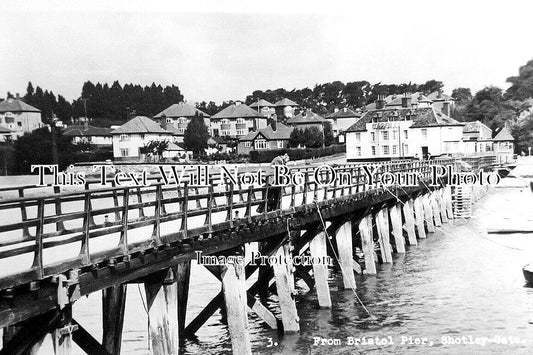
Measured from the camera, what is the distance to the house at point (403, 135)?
7581 cm

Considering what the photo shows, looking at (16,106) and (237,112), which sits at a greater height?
(237,112)

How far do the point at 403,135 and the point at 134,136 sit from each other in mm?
30824

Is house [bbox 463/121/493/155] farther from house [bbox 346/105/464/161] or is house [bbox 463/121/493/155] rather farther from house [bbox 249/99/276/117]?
house [bbox 249/99/276/117]

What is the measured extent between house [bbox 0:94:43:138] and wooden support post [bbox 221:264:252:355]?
29446mm

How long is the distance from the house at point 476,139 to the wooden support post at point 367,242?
56266 millimetres

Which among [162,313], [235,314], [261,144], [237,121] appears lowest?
[235,314]

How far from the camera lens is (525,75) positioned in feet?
304

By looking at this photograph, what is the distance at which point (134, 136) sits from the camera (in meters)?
72.4

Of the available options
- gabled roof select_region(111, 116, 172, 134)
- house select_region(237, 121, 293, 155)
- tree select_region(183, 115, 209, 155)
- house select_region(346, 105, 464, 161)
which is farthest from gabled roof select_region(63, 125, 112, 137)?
house select_region(346, 105, 464, 161)

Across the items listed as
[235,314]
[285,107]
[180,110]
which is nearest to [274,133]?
[285,107]

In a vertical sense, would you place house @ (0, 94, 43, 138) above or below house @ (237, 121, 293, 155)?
above

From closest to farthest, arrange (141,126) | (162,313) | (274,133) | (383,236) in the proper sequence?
(162,313)
(383,236)
(141,126)
(274,133)

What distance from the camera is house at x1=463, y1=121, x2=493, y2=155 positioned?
264 feet

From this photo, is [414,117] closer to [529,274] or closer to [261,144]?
[261,144]
